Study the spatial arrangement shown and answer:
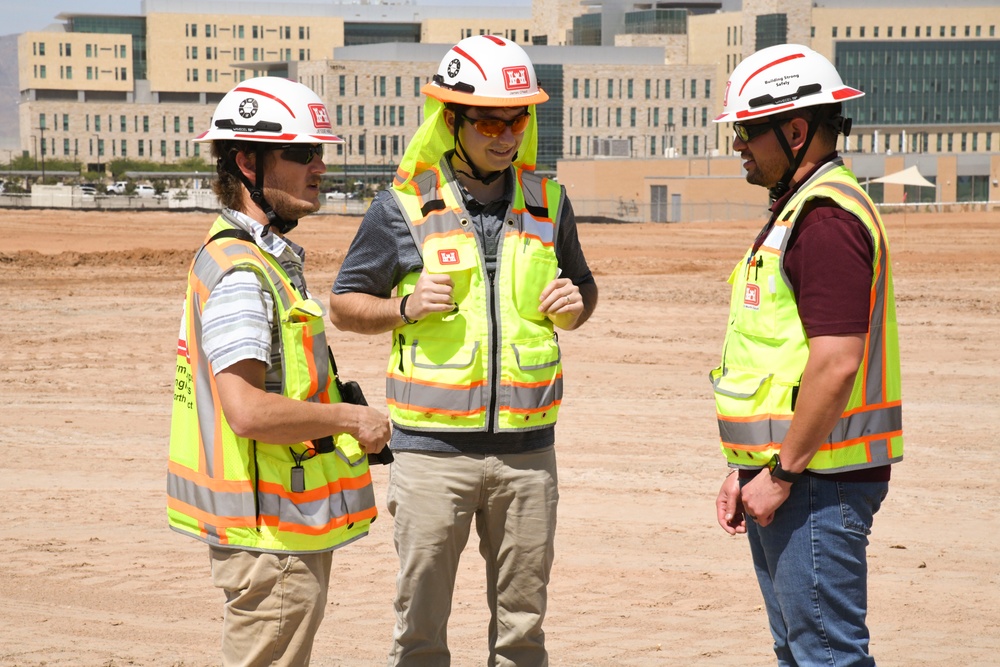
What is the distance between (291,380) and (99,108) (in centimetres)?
14287

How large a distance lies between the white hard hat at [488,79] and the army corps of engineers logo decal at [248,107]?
788mm

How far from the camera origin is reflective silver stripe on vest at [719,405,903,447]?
3.57 m

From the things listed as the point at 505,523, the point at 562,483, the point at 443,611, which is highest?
the point at 505,523

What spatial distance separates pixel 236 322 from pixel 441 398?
1028 millimetres

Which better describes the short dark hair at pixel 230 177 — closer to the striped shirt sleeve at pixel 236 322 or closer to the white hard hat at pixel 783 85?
the striped shirt sleeve at pixel 236 322

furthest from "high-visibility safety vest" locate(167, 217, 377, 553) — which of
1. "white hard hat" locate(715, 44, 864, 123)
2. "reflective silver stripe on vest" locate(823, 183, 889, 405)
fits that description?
"reflective silver stripe on vest" locate(823, 183, 889, 405)

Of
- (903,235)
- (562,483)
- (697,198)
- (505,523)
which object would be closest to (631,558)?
(562,483)

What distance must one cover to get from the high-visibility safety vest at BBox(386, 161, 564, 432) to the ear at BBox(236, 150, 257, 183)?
76 centimetres

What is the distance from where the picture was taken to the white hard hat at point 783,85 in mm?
3688

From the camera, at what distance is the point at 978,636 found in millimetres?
6094

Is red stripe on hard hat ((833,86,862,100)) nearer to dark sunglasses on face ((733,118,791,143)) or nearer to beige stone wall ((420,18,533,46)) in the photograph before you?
dark sunglasses on face ((733,118,791,143))

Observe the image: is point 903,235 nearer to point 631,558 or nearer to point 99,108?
point 631,558

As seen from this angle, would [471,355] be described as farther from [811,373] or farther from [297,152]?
[811,373]

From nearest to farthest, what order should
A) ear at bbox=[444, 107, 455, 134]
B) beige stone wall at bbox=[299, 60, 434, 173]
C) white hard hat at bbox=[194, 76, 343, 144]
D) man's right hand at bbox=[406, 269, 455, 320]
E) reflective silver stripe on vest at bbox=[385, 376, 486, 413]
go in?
white hard hat at bbox=[194, 76, 343, 144] → man's right hand at bbox=[406, 269, 455, 320] → reflective silver stripe on vest at bbox=[385, 376, 486, 413] → ear at bbox=[444, 107, 455, 134] → beige stone wall at bbox=[299, 60, 434, 173]
